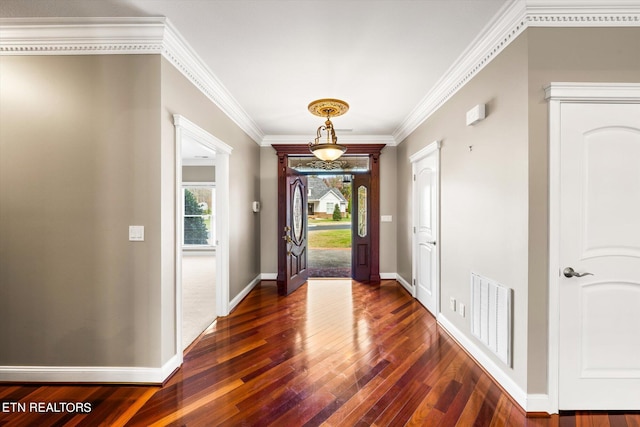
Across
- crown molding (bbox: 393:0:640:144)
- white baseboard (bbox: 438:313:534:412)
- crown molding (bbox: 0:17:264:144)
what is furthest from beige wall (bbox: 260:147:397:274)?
crown molding (bbox: 0:17:264:144)

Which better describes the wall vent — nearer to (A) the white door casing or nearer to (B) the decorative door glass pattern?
(A) the white door casing

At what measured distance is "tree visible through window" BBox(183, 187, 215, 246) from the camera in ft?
27.0

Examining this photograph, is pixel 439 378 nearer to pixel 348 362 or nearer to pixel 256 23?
pixel 348 362

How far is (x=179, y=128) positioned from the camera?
7.53ft

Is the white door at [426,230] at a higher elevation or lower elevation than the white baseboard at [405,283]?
higher

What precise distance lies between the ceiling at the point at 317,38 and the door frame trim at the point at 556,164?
749 mm

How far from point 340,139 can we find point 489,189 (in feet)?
10.4

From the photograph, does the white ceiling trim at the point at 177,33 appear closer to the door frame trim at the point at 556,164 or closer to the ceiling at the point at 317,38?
the ceiling at the point at 317,38

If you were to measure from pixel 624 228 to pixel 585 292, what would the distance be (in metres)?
0.49

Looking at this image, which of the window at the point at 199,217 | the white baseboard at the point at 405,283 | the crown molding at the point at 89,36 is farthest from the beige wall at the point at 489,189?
the window at the point at 199,217

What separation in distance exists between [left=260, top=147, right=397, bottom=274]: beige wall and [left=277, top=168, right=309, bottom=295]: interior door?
1.23 feet

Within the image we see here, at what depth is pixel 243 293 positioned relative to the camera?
4.11 m

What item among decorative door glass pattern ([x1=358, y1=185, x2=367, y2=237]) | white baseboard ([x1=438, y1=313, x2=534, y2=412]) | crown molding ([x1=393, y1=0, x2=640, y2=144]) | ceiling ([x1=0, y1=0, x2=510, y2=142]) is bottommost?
white baseboard ([x1=438, y1=313, x2=534, y2=412])

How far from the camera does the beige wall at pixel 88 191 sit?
2088 millimetres
